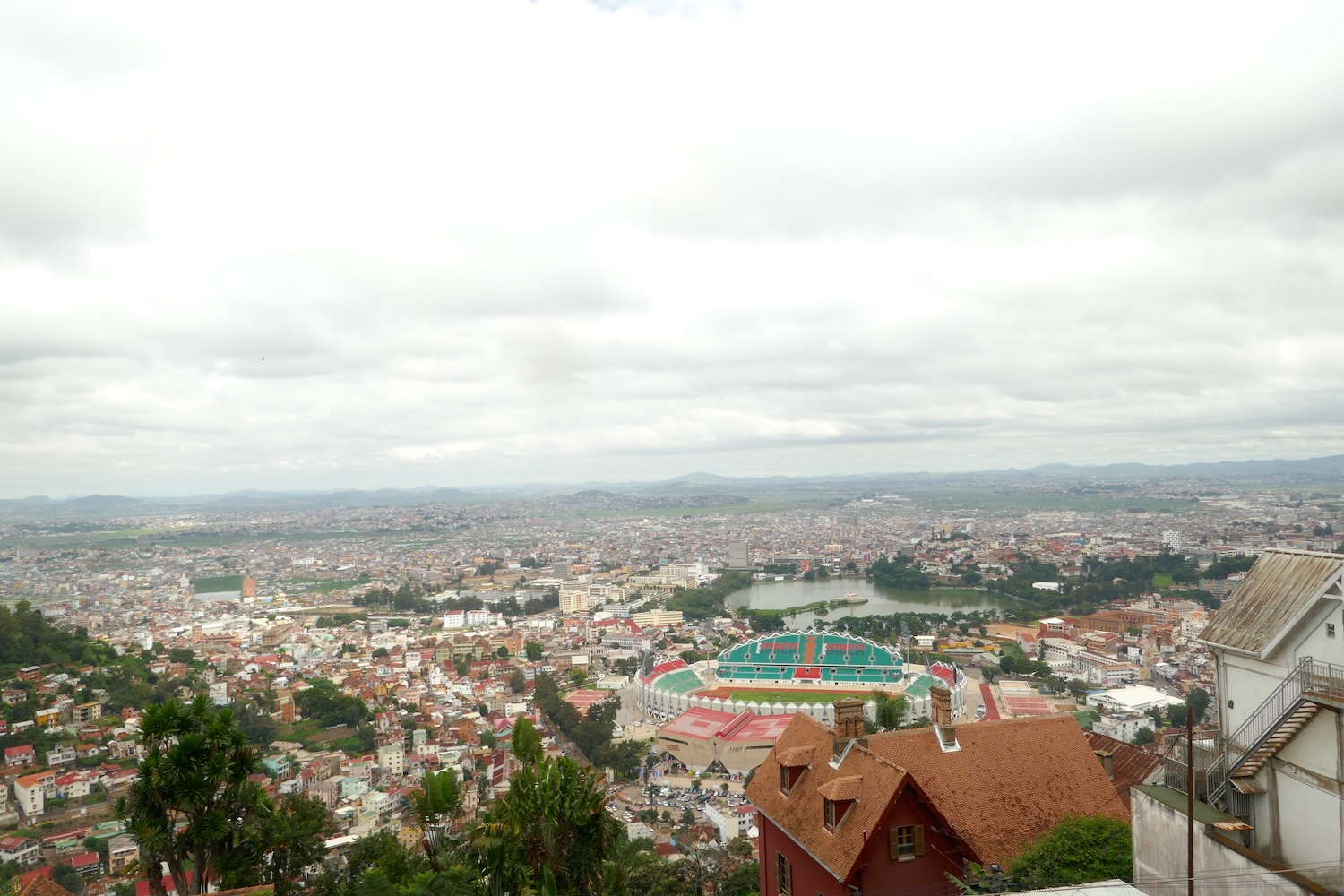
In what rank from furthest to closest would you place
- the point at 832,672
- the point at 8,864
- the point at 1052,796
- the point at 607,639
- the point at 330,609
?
1. the point at 330,609
2. the point at 607,639
3. the point at 832,672
4. the point at 8,864
5. the point at 1052,796

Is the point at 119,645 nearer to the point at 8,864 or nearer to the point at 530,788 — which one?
the point at 8,864

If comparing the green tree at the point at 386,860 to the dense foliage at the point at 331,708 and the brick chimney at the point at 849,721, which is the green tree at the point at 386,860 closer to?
the brick chimney at the point at 849,721

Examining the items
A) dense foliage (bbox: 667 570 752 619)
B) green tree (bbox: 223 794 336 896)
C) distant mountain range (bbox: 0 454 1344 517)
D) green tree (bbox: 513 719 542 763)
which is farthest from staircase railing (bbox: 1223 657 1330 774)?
distant mountain range (bbox: 0 454 1344 517)

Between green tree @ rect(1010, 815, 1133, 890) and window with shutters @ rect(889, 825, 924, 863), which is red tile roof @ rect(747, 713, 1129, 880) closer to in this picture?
window with shutters @ rect(889, 825, 924, 863)

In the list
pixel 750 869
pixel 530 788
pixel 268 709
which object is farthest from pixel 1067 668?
pixel 530 788

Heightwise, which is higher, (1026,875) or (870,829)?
(870,829)

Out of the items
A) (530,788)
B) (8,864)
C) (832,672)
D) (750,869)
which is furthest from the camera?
(832,672)

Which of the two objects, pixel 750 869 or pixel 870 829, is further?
pixel 750 869

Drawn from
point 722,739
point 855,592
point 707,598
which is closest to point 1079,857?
point 722,739
